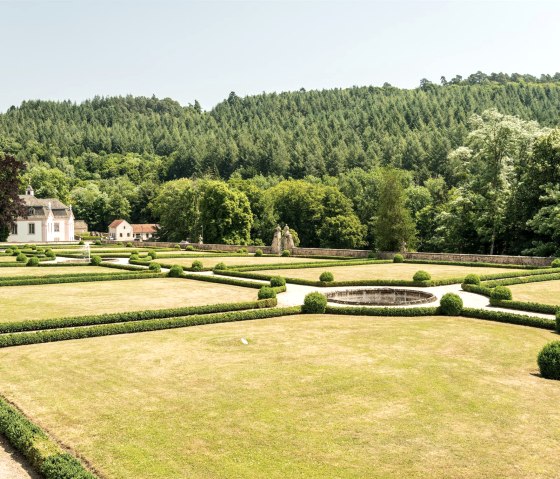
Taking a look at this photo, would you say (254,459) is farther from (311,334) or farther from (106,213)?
A: (106,213)

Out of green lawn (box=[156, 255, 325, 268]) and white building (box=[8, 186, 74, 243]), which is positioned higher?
white building (box=[8, 186, 74, 243])

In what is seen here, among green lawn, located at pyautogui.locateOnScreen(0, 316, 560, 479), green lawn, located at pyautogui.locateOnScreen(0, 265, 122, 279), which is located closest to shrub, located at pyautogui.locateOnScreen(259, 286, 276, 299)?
green lawn, located at pyautogui.locateOnScreen(0, 316, 560, 479)

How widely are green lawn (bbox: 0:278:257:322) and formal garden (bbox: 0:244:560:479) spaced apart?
0.84 ft

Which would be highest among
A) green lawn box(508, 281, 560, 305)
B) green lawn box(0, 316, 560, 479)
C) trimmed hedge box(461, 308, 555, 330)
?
green lawn box(508, 281, 560, 305)

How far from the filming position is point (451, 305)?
75.9ft

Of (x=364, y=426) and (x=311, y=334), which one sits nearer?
(x=364, y=426)

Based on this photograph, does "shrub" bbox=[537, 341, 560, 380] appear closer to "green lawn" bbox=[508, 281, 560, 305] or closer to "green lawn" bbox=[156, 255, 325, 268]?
"green lawn" bbox=[508, 281, 560, 305]

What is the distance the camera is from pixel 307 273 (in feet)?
131

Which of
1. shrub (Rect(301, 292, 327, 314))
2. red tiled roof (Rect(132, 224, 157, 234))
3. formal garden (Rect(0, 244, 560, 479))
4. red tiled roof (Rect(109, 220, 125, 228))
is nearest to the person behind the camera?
formal garden (Rect(0, 244, 560, 479))

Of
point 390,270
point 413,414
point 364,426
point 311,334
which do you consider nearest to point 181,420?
point 364,426

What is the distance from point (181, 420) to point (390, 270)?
31.8 metres

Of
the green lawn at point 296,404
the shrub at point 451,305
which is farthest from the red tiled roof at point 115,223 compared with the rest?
the green lawn at point 296,404

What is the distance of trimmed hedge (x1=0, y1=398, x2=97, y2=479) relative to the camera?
8688 millimetres

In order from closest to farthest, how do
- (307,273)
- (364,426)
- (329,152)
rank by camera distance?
(364,426)
(307,273)
(329,152)
